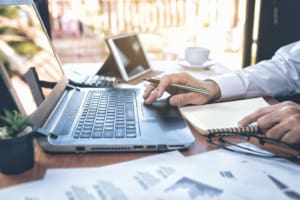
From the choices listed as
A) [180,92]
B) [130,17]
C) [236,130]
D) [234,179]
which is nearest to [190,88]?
[180,92]

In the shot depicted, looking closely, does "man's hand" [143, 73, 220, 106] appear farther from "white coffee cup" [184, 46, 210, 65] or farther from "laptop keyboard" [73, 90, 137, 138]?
"white coffee cup" [184, 46, 210, 65]

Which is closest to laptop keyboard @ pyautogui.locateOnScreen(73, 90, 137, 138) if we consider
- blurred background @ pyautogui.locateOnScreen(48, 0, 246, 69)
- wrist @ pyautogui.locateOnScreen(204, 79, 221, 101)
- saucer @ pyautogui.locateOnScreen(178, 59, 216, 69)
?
wrist @ pyautogui.locateOnScreen(204, 79, 221, 101)

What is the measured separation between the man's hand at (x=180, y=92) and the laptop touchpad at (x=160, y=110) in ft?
0.06

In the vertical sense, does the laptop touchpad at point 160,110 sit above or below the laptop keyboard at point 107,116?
below

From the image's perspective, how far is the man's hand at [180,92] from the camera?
90cm

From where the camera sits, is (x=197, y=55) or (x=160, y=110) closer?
(x=160, y=110)

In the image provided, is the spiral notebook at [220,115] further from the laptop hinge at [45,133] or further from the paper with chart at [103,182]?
the laptop hinge at [45,133]

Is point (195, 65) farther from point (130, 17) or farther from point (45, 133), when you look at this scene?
point (130, 17)

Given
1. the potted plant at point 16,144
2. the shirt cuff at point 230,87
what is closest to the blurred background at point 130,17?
the shirt cuff at point 230,87

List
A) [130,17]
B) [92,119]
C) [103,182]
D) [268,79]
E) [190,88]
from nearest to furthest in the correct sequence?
[103,182], [92,119], [190,88], [268,79], [130,17]

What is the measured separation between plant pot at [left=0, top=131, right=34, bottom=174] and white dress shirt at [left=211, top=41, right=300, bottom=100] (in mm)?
565

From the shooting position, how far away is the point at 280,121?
700 mm

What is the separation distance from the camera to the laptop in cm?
64

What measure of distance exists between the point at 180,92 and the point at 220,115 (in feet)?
0.54
